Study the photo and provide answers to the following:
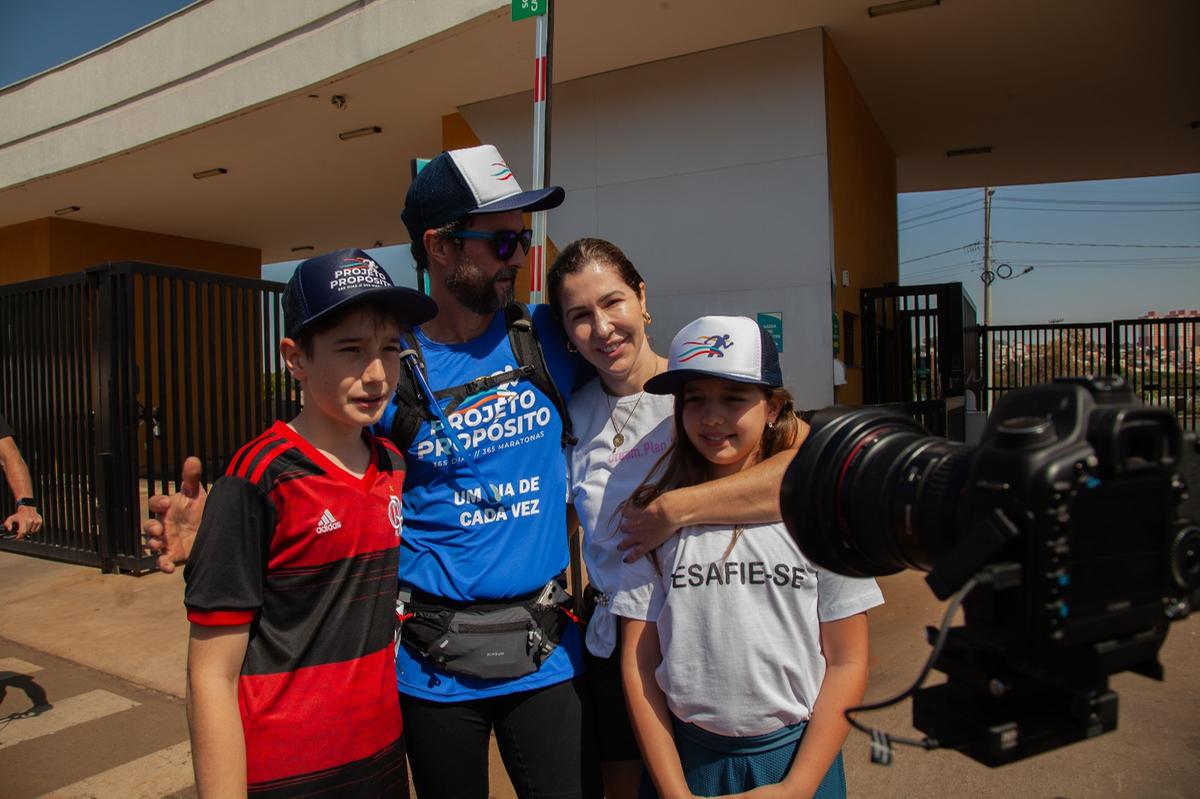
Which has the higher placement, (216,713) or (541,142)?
(541,142)

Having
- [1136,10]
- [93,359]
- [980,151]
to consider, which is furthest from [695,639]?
[980,151]

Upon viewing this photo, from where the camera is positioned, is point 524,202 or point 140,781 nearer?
point 524,202

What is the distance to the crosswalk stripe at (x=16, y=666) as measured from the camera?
4.99 m

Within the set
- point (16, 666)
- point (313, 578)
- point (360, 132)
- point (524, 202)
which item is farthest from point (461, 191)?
point (360, 132)

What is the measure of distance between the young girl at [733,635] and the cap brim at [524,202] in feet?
1.91

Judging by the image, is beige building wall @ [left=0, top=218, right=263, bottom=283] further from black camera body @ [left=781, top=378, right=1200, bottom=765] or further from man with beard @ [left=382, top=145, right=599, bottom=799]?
black camera body @ [left=781, top=378, right=1200, bottom=765]

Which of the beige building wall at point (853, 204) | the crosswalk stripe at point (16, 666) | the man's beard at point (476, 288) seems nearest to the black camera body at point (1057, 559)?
the man's beard at point (476, 288)

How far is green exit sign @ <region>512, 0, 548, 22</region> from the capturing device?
3.36 metres

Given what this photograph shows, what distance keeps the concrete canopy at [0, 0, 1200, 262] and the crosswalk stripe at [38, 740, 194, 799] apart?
6.28 meters

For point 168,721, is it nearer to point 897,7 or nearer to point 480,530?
point 480,530

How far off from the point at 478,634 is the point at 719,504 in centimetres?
63

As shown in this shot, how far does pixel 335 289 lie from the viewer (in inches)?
69.6

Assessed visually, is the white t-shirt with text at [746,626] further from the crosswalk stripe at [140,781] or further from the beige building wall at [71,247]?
the beige building wall at [71,247]

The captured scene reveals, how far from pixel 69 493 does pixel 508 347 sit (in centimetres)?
728
